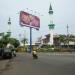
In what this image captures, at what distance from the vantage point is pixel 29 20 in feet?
305

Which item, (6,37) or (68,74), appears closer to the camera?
(68,74)

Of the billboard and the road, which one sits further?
the billboard

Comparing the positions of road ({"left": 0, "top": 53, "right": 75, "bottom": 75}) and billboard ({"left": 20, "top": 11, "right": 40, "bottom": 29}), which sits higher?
billboard ({"left": 20, "top": 11, "right": 40, "bottom": 29})

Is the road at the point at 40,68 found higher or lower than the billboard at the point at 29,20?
lower

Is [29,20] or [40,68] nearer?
[40,68]

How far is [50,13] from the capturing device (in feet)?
426

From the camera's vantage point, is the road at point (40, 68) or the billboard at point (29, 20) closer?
the road at point (40, 68)

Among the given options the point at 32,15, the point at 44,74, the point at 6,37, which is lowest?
the point at 44,74

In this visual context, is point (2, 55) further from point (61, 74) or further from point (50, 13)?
point (50, 13)

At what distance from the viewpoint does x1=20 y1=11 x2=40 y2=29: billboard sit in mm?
88863

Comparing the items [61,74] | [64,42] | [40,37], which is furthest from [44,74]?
[40,37]

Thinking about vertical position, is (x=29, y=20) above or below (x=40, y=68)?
above

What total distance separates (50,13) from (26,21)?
132ft

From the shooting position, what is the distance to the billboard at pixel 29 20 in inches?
3499
